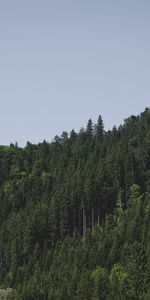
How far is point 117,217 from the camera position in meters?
143

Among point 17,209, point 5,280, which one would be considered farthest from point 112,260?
point 17,209

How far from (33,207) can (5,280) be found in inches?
1274

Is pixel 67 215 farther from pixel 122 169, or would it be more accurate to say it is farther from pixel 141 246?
pixel 141 246

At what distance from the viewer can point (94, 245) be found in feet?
425

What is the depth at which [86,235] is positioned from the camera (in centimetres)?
13988

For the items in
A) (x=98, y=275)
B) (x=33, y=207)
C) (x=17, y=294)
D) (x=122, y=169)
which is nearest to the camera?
(x=98, y=275)

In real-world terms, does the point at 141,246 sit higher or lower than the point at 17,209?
lower

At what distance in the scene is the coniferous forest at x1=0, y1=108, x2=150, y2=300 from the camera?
113938mm

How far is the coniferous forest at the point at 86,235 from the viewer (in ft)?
374

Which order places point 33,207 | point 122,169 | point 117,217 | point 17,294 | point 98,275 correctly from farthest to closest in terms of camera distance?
point 33,207
point 122,169
point 117,217
point 17,294
point 98,275

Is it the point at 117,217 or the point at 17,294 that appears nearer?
the point at 17,294

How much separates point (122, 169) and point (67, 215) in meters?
19.1

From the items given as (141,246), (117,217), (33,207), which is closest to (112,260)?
(141,246)

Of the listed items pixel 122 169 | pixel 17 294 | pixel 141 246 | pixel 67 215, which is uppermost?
pixel 122 169
